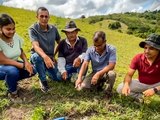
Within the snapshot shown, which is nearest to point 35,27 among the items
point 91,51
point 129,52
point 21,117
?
point 91,51

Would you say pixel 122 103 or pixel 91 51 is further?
pixel 91 51

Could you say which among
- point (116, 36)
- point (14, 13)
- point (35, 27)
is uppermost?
point (35, 27)

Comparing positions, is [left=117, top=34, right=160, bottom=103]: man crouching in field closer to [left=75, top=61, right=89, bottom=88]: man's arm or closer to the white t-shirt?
[left=75, top=61, right=89, bottom=88]: man's arm

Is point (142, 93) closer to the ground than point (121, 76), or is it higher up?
higher up

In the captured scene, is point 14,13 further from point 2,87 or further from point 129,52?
point 2,87

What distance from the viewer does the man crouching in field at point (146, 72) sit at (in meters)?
6.99

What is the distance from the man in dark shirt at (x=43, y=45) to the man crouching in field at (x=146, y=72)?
1769 millimetres

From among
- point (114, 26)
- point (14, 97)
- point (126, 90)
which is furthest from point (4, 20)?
point (114, 26)

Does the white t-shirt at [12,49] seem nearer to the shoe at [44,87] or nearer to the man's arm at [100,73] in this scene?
the shoe at [44,87]

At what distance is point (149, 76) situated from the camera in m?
7.46

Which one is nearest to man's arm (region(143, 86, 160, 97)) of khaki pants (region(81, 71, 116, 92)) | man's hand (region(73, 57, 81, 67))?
khaki pants (region(81, 71, 116, 92))

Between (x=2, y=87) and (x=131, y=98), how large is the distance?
3.21 metres

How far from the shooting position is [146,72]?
290 inches

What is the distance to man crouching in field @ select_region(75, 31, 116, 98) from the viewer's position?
7398 mm
